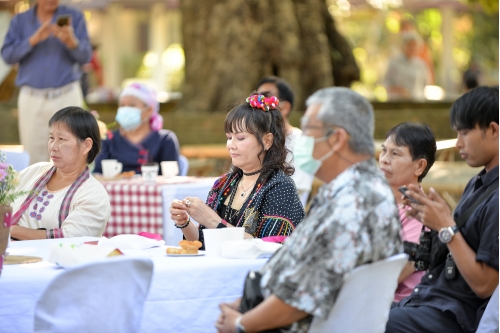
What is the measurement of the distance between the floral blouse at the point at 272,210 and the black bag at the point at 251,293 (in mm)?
880

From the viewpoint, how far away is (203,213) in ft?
11.8

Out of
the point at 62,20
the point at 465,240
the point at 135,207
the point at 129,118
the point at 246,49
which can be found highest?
the point at 62,20

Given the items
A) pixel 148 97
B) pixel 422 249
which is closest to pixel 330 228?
pixel 422 249

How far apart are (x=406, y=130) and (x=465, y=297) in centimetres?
94

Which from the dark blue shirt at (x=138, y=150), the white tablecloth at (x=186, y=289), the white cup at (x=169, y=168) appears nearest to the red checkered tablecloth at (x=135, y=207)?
the white cup at (x=169, y=168)

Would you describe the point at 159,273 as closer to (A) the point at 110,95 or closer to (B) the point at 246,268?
(B) the point at 246,268

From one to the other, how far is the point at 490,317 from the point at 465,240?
0.31 meters

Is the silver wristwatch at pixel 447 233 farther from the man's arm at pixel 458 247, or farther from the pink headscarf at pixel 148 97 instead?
the pink headscarf at pixel 148 97

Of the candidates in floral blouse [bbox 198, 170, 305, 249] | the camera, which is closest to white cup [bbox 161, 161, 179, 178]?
floral blouse [bbox 198, 170, 305, 249]

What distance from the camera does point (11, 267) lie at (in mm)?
2885

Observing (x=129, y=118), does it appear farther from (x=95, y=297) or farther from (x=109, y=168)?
(x=95, y=297)

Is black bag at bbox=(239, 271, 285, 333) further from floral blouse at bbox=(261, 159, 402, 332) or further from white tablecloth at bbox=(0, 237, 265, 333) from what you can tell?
white tablecloth at bbox=(0, 237, 265, 333)

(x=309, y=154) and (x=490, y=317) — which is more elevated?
(x=309, y=154)

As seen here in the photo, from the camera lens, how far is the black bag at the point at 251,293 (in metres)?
2.68
